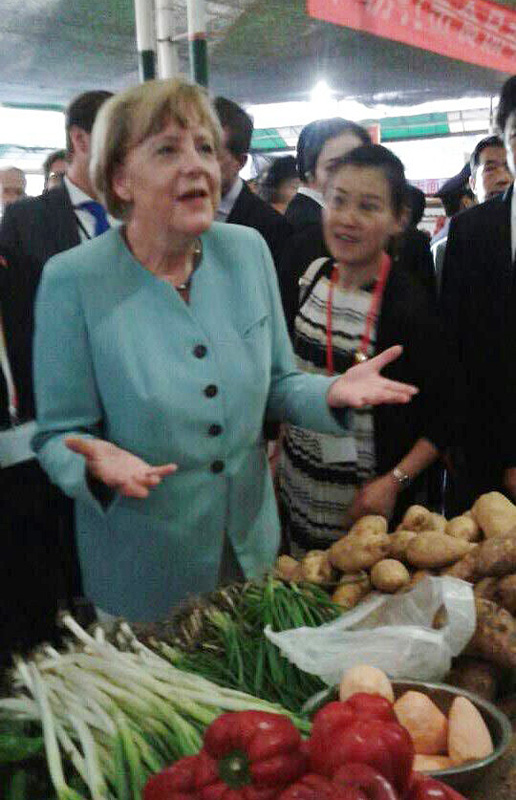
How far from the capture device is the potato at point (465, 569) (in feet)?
5.98

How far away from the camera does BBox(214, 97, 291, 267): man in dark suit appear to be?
326 centimetres

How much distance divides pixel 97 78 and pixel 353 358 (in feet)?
32.0

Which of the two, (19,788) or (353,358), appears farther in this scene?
(353,358)

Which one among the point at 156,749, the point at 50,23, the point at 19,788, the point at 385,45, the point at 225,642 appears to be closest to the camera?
the point at 19,788

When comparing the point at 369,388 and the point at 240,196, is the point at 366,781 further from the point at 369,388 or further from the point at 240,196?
the point at 240,196

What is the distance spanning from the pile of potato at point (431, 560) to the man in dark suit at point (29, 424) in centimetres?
57

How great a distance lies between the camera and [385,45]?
30.9ft

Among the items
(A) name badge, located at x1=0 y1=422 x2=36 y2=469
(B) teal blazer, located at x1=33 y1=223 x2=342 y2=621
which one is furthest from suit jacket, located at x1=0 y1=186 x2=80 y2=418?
(B) teal blazer, located at x1=33 y1=223 x2=342 y2=621

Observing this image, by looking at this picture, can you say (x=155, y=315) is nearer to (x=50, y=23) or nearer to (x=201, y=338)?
(x=201, y=338)

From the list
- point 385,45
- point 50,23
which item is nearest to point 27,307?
point 50,23

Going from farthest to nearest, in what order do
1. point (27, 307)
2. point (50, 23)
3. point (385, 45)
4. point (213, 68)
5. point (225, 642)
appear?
point (213, 68)
point (385, 45)
point (50, 23)
point (27, 307)
point (225, 642)

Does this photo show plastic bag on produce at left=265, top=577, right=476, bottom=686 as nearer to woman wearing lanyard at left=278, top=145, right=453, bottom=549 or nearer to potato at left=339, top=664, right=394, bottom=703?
potato at left=339, top=664, right=394, bottom=703

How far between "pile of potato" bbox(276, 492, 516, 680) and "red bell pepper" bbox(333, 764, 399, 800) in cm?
79

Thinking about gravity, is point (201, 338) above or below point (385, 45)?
below
